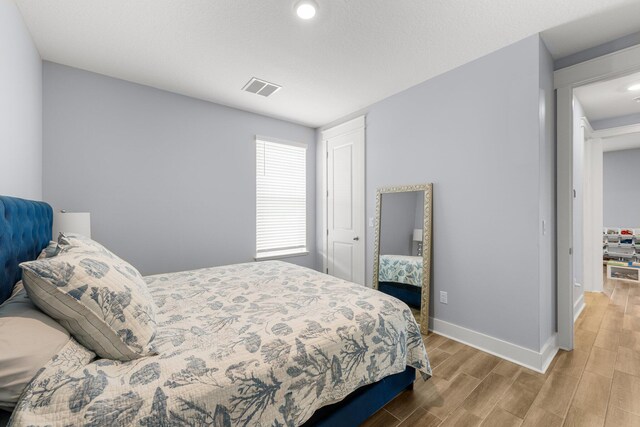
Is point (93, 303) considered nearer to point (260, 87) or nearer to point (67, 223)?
point (67, 223)

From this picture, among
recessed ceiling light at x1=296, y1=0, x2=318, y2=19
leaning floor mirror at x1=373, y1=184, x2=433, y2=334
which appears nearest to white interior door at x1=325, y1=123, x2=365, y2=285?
leaning floor mirror at x1=373, y1=184, x2=433, y2=334

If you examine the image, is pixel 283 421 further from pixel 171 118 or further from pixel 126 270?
pixel 171 118

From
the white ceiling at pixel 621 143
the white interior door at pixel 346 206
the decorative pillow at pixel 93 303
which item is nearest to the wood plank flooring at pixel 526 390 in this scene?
the decorative pillow at pixel 93 303

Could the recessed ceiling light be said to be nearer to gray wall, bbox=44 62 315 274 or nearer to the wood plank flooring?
gray wall, bbox=44 62 315 274

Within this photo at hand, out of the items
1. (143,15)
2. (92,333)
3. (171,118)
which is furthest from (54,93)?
(92,333)

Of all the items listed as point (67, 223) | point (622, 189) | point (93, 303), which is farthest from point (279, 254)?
point (622, 189)

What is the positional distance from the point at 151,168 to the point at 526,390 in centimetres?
393

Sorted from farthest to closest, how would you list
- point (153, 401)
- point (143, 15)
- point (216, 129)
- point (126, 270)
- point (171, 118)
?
1. point (216, 129)
2. point (171, 118)
3. point (143, 15)
4. point (126, 270)
5. point (153, 401)

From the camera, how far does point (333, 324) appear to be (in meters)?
1.41

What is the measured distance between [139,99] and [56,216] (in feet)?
4.84

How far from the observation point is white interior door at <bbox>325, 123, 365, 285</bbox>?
3.72 meters

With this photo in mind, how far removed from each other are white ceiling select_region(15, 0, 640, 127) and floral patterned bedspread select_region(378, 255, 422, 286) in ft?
6.46

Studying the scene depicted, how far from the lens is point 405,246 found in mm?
3090

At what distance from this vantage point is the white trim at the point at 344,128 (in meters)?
3.67
